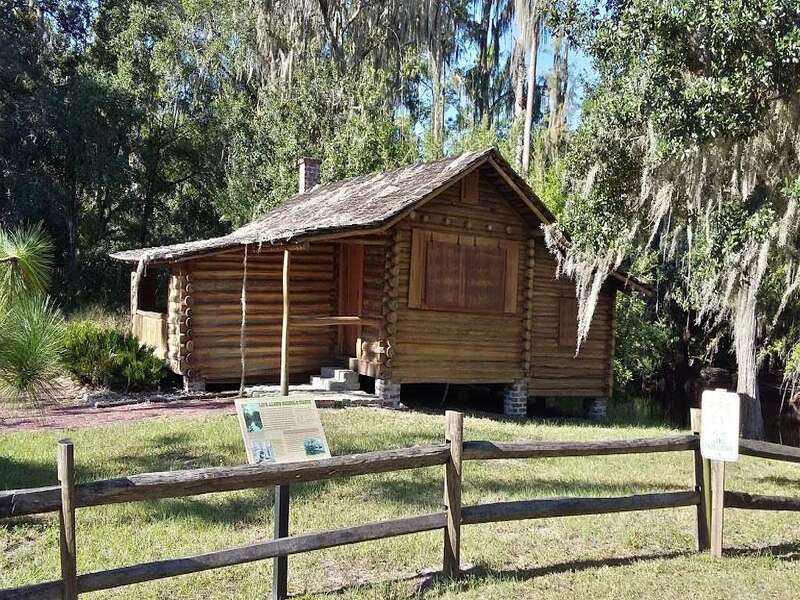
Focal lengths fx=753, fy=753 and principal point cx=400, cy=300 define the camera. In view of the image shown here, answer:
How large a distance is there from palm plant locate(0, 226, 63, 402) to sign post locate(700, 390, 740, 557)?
4789mm

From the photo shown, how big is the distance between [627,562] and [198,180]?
28316mm

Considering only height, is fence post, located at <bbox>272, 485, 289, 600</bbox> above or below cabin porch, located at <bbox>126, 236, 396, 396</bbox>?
below

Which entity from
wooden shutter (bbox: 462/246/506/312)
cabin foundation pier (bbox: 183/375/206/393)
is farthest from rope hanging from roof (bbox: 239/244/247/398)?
wooden shutter (bbox: 462/246/506/312)

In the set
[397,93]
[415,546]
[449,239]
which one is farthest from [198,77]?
[415,546]

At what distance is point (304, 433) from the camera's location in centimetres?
509

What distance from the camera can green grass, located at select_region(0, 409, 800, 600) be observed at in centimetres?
543

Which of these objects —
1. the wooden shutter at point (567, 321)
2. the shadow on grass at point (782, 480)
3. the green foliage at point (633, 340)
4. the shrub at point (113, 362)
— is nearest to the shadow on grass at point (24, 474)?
the shrub at point (113, 362)

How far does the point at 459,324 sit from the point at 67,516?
11.5 metres

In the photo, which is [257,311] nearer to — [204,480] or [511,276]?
[511,276]

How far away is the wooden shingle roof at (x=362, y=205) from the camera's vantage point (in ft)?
43.8

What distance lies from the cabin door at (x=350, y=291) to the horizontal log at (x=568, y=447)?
9604 millimetres

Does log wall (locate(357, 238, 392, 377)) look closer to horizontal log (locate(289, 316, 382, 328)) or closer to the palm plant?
horizontal log (locate(289, 316, 382, 328))

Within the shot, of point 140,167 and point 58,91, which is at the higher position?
point 58,91

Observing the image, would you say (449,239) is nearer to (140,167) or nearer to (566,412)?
(566,412)
